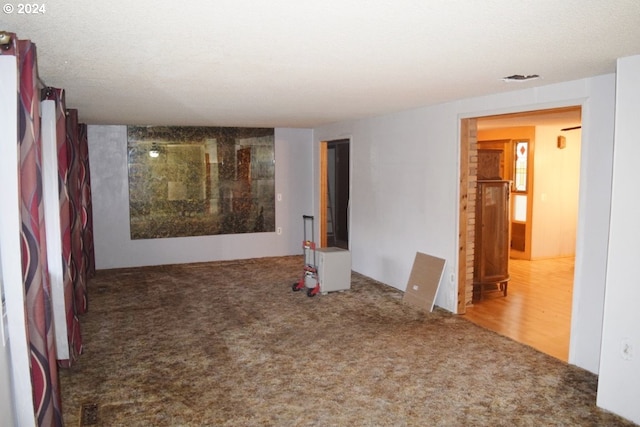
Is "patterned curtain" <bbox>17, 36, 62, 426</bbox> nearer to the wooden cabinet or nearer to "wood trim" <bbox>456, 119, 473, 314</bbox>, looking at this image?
"wood trim" <bbox>456, 119, 473, 314</bbox>

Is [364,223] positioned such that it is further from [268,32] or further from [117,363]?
[268,32]

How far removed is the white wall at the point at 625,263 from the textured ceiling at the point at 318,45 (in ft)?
1.02

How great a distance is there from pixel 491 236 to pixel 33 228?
5.02 meters

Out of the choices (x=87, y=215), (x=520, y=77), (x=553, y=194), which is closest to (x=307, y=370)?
(x=520, y=77)

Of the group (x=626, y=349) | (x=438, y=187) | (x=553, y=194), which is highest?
(x=438, y=187)

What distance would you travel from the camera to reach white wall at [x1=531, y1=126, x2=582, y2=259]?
8.13 meters

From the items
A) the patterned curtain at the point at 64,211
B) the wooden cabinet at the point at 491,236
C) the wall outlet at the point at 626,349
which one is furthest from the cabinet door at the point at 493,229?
the patterned curtain at the point at 64,211

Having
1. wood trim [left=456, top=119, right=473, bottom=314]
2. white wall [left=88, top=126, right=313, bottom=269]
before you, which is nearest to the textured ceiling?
wood trim [left=456, top=119, right=473, bottom=314]

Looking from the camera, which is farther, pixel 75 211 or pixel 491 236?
pixel 491 236

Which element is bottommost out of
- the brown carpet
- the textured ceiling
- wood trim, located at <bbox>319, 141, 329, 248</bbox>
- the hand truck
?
the brown carpet

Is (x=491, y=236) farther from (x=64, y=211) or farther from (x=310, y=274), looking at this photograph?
(x=64, y=211)

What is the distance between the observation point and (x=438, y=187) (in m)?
5.24

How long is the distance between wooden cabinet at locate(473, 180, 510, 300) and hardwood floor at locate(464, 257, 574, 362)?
236 millimetres

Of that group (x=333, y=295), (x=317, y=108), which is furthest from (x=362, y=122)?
(x=333, y=295)
